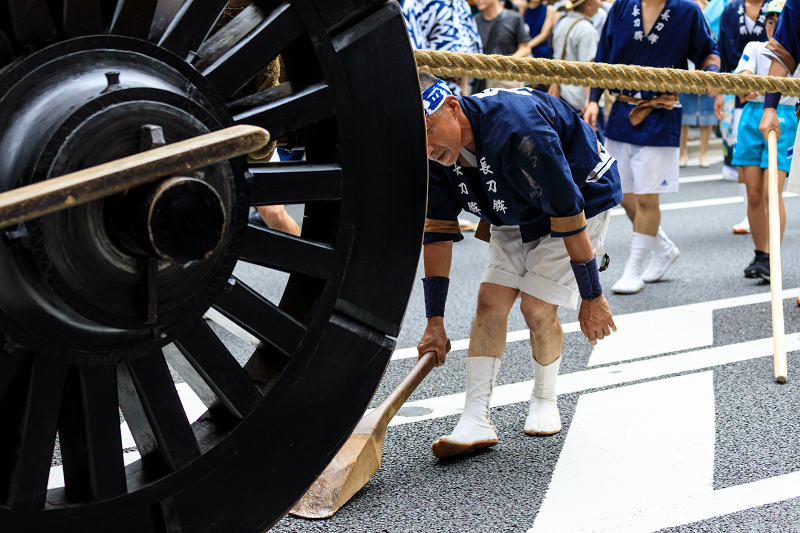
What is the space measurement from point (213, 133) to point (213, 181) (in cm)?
10

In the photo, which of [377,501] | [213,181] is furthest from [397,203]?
[377,501]

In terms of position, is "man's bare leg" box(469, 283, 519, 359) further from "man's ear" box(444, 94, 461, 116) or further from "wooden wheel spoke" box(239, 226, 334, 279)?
"wooden wheel spoke" box(239, 226, 334, 279)

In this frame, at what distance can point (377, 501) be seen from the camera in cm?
233

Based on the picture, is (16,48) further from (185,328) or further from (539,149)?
(539,149)

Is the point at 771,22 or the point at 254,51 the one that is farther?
the point at 771,22

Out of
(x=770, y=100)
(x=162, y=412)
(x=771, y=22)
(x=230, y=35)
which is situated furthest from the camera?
(x=771, y=22)

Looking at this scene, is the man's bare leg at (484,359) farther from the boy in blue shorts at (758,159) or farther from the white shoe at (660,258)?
the boy in blue shorts at (758,159)

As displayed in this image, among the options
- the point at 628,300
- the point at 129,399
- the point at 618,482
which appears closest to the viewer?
the point at 129,399

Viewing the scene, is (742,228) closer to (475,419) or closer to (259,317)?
(475,419)

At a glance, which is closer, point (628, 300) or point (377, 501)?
point (377, 501)

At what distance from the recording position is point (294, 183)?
4.54 ft

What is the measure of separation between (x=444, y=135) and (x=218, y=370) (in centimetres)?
119

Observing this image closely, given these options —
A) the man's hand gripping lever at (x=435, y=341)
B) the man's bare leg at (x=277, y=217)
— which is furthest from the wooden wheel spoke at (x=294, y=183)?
the man's bare leg at (x=277, y=217)

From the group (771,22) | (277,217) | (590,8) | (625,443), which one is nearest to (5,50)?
(625,443)
